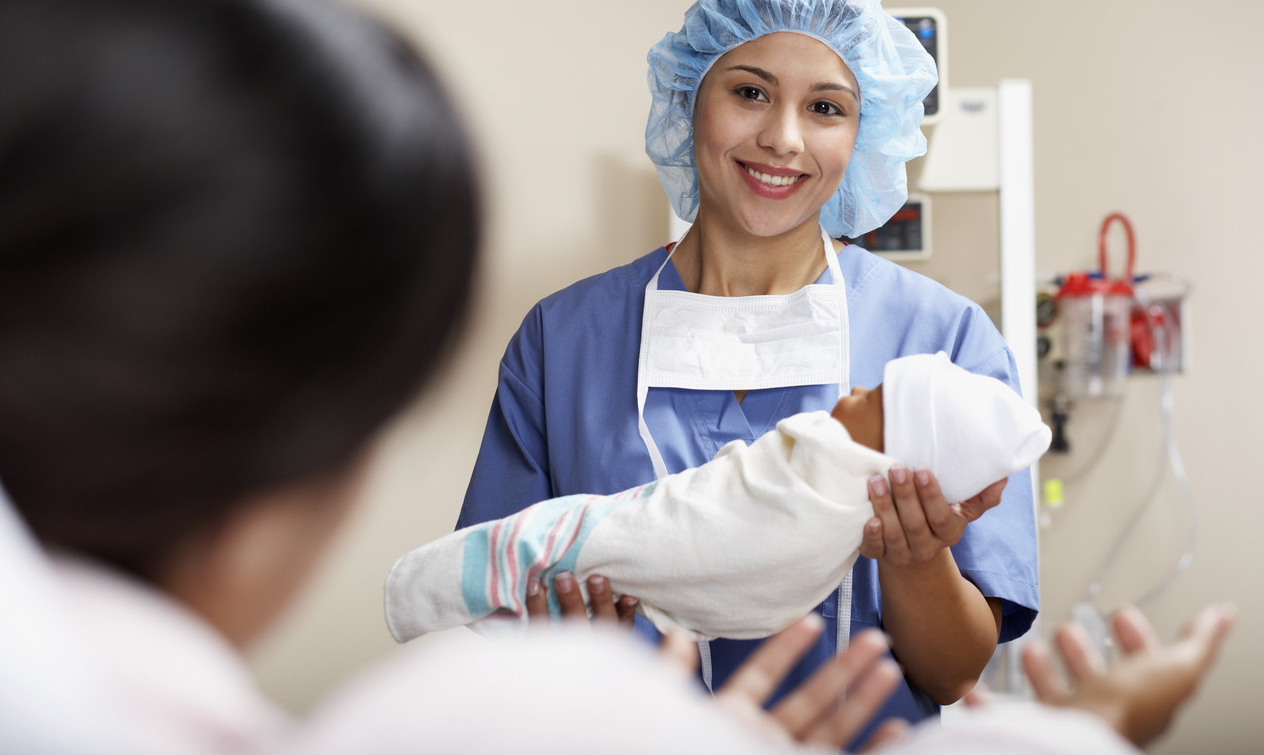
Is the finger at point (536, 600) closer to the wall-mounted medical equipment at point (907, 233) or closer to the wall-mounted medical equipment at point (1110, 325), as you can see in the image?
the wall-mounted medical equipment at point (907, 233)

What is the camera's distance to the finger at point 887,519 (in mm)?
901

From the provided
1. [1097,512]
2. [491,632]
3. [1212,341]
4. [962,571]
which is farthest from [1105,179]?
[491,632]

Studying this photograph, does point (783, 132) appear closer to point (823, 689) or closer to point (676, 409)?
point (676, 409)

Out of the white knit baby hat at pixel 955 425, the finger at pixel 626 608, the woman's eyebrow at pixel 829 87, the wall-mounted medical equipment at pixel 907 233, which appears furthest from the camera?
the wall-mounted medical equipment at pixel 907 233

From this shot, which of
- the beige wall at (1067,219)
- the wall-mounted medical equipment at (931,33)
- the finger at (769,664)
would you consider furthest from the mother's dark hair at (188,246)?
the beige wall at (1067,219)

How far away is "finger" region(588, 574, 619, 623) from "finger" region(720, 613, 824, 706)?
0.35 metres

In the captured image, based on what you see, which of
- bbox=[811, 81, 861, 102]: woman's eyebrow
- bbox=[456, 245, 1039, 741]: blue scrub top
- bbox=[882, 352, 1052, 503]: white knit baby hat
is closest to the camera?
bbox=[882, 352, 1052, 503]: white knit baby hat

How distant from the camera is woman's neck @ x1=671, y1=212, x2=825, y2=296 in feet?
4.22

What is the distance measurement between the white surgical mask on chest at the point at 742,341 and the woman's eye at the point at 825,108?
0.19 m

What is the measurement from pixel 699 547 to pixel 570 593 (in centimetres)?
15

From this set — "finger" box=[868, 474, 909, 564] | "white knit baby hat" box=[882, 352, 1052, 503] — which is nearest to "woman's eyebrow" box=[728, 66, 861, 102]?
"white knit baby hat" box=[882, 352, 1052, 503]

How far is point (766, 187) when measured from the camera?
4.07 ft

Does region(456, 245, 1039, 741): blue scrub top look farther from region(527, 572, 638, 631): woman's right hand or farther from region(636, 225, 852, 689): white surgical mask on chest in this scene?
region(527, 572, 638, 631): woman's right hand

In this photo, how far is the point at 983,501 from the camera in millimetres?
976
